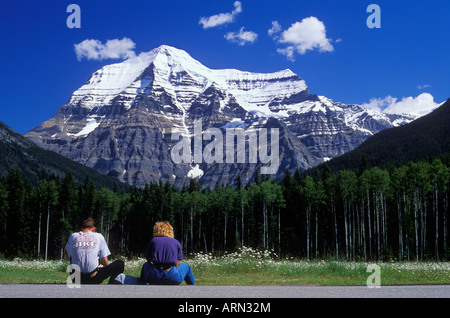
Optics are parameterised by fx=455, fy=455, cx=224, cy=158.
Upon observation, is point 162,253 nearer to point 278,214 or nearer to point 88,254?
point 88,254

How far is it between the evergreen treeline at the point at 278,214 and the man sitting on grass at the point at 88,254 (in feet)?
145

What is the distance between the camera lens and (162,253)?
10.8 meters

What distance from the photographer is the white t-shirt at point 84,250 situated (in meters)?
11.1

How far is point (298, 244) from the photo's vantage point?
7125 cm

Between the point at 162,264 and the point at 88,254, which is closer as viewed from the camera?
the point at 162,264

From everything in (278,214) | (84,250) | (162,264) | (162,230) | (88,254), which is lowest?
(278,214)

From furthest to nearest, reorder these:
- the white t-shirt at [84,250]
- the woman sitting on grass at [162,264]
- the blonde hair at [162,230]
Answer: the blonde hair at [162,230] → the white t-shirt at [84,250] → the woman sitting on grass at [162,264]

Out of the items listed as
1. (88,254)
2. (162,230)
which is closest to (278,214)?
(162,230)

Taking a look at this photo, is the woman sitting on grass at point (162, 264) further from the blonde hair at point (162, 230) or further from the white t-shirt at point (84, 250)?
the white t-shirt at point (84, 250)

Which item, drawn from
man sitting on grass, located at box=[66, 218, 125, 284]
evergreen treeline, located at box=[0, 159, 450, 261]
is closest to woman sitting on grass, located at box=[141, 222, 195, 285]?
man sitting on grass, located at box=[66, 218, 125, 284]

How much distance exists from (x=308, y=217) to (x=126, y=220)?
43540mm

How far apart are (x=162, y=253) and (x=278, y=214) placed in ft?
210

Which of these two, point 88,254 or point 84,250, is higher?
point 84,250

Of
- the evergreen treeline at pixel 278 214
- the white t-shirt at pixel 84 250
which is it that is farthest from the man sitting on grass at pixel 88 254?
the evergreen treeline at pixel 278 214
